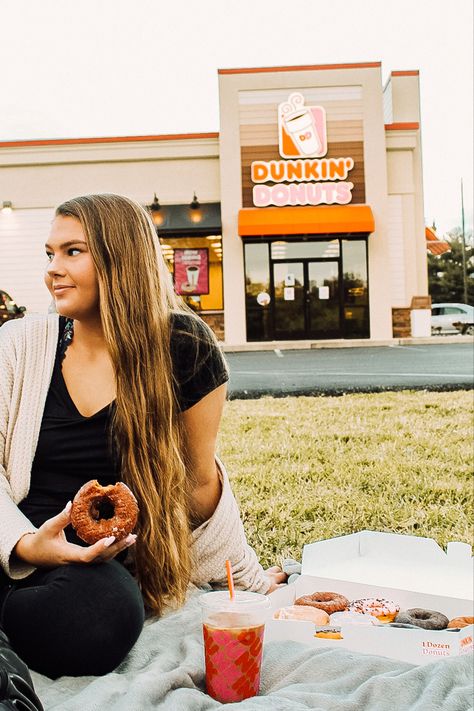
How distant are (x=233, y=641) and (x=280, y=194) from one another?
18.0 metres

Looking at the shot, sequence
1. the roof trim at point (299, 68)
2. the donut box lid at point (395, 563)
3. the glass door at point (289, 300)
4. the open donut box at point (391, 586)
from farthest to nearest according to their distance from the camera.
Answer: the glass door at point (289, 300), the roof trim at point (299, 68), the donut box lid at point (395, 563), the open donut box at point (391, 586)

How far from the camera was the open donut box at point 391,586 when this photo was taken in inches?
82.5

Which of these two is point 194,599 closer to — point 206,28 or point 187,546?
point 187,546

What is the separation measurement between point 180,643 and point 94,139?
19334 mm

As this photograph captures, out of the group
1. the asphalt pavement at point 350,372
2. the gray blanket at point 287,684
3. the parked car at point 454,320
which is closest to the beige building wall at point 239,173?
the parked car at point 454,320

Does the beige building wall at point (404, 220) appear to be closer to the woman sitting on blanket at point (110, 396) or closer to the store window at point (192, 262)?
the store window at point (192, 262)

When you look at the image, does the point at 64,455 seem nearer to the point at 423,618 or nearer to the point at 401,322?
the point at 423,618

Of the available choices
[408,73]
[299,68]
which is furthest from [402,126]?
[299,68]

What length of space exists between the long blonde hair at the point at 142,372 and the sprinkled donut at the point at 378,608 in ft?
1.91

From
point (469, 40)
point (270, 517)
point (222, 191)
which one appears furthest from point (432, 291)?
point (270, 517)

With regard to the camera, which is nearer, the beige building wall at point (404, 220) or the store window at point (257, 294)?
the store window at point (257, 294)

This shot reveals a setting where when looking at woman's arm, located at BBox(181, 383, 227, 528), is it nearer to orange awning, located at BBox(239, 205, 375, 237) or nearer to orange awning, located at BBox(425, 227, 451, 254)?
orange awning, located at BBox(239, 205, 375, 237)

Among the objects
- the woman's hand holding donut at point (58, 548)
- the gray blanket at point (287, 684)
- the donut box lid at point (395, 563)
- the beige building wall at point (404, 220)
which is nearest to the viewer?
the gray blanket at point (287, 684)

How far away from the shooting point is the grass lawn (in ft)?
12.1
